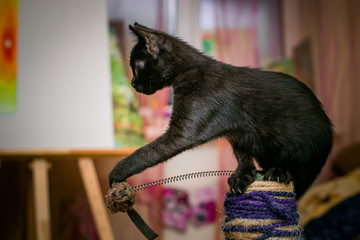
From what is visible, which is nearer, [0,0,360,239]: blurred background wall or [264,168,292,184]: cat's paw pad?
[264,168,292,184]: cat's paw pad

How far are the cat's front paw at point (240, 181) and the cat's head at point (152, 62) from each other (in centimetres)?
25

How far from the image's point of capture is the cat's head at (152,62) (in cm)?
74

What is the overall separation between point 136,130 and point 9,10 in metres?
0.77

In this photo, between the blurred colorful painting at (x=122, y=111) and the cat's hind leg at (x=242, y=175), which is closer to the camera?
the cat's hind leg at (x=242, y=175)

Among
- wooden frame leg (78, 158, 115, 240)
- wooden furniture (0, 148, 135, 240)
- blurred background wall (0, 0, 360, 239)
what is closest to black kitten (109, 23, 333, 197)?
blurred background wall (0, 0, 360, 239)

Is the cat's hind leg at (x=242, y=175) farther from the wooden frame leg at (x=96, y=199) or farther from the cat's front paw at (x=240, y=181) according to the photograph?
the wooden frame leg at (x=96, y=199)

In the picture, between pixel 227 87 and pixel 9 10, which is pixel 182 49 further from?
pixel 9 10

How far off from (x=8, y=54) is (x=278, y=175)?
1.25 m

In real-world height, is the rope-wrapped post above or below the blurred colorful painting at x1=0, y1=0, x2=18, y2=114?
below

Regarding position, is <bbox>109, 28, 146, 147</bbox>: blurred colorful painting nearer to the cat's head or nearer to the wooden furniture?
the wooden furniture

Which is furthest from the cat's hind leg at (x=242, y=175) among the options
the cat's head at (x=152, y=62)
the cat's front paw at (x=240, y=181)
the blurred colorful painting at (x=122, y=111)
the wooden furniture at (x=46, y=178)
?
the blurred colorful painting at (x=122, y=111)

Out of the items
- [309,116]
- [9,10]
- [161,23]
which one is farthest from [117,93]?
[309,116]

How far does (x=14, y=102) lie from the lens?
1.51 metres

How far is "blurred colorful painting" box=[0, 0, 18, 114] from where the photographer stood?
1.49m
